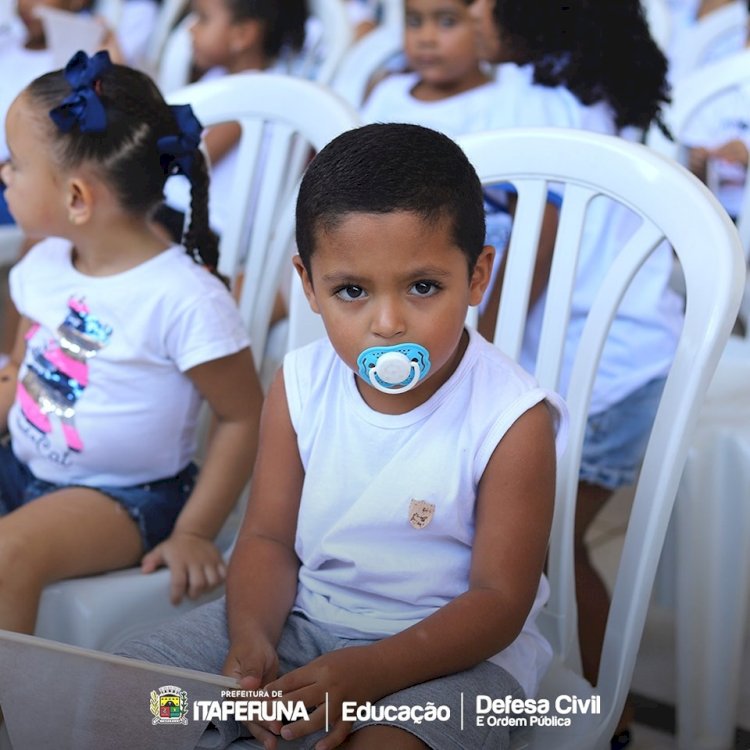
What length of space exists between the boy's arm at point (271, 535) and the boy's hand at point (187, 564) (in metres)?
0.15

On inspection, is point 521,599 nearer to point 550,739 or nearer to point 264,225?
point 550,739

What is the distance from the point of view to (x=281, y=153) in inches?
52.2

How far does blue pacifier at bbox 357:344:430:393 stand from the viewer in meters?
0.84

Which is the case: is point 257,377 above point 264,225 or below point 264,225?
below

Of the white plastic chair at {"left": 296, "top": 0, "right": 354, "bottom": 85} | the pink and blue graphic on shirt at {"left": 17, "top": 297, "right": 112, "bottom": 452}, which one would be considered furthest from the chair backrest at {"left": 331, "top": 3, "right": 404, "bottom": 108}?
the pink and blue graphic on shirt at {"left": 17, "top": 297, "right": 112, "bottom": 452}

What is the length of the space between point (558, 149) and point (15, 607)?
64cm

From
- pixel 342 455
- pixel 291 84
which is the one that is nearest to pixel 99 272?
pixel 291 84

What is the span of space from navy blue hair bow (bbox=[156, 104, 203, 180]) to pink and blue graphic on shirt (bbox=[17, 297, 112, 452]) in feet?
0.56

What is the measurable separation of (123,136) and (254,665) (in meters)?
0.58

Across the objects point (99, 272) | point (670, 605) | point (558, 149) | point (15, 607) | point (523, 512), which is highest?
point (558, 149)

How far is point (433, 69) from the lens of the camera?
177 centimetres

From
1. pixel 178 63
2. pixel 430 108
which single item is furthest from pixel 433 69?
pixel 178 63

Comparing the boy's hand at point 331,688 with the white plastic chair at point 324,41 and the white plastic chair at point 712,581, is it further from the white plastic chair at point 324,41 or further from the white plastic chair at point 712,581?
the white plastic chair at point 324,41

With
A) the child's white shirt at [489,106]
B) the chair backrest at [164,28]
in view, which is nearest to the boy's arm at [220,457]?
the child's white shirt at [489,106]
